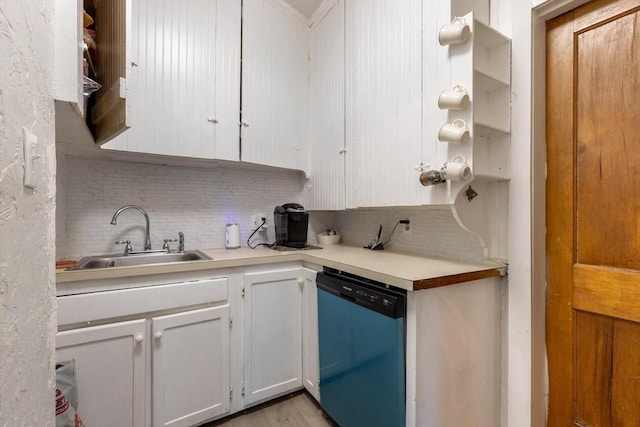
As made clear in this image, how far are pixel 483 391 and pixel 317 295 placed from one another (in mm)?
942

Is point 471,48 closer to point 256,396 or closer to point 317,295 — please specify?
point 317,295

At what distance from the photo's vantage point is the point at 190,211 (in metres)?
2.12

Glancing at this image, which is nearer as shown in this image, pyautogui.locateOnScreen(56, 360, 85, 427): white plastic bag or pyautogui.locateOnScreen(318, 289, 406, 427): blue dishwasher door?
pyautogui.locateOnScreen(56, 360, 85, 427): white plastic bag

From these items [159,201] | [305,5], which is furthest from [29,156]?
[305,5]

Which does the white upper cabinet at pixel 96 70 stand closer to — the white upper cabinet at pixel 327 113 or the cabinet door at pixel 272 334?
the cabinet door at pixel 272 334

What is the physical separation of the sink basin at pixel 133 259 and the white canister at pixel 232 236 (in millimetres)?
269

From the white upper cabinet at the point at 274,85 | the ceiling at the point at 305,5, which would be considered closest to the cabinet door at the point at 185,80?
the white upper cabinet at the point at 274,85

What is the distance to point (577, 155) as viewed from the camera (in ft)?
4.04

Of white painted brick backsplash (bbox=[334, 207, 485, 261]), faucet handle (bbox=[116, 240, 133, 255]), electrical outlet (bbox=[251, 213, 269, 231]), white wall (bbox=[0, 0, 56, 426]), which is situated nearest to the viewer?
white wall (bbox=[0, 0, 56, 426])

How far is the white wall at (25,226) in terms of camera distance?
0.44 m

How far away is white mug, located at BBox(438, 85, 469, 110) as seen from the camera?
3.92ft

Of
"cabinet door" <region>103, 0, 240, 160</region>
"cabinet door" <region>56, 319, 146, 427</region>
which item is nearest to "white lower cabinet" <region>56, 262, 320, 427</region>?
"cabinet door" <region>56, 319, 146, 427</region>

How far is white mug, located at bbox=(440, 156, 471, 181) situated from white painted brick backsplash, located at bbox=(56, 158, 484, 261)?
495 mm

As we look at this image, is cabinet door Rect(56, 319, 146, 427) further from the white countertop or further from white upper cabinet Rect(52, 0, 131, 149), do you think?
white upper cabinet Rect(52, 0, 131, 149)
